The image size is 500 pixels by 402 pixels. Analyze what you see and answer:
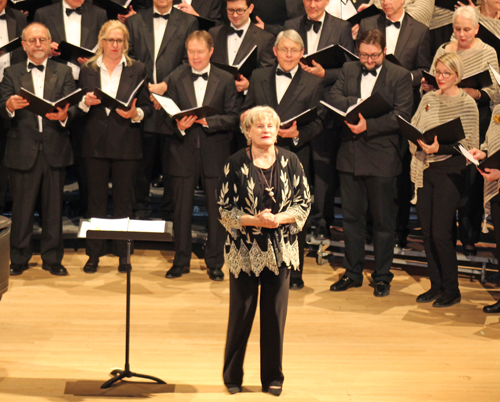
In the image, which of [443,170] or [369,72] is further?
[369,72]

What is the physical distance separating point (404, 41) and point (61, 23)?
8.76 ft

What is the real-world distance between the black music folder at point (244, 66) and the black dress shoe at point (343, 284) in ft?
5.59

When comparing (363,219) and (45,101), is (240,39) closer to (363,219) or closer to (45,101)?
(45,101)

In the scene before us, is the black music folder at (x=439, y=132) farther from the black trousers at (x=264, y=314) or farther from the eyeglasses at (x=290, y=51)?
the black trousers at (x=264, y=314)

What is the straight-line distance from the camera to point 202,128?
5215 mm

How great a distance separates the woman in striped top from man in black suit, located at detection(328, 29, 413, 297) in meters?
0.19

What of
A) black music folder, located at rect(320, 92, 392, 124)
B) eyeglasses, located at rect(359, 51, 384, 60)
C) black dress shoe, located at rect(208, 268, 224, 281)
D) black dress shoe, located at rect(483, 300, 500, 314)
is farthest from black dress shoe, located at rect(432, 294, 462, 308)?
eyeglasses, located at rect(359, 51, 384, 60)

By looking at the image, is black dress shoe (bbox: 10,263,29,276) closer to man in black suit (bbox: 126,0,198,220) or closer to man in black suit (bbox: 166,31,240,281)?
man in black suit (bbox: 166,31,240,281)

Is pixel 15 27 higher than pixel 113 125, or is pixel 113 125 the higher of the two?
pixel 15 27

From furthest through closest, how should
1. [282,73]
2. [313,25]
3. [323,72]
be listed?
[313,25]
[323,72]
[282,73]

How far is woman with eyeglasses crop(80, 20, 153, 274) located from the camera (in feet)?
17.0

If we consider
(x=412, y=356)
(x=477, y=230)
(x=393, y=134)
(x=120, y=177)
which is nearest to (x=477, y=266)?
(x=477, y=230)

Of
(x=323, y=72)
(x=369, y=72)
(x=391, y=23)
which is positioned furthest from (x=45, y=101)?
(x=391, y=23)

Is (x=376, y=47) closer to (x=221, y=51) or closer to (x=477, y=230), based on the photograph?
(x=221, y=51)
